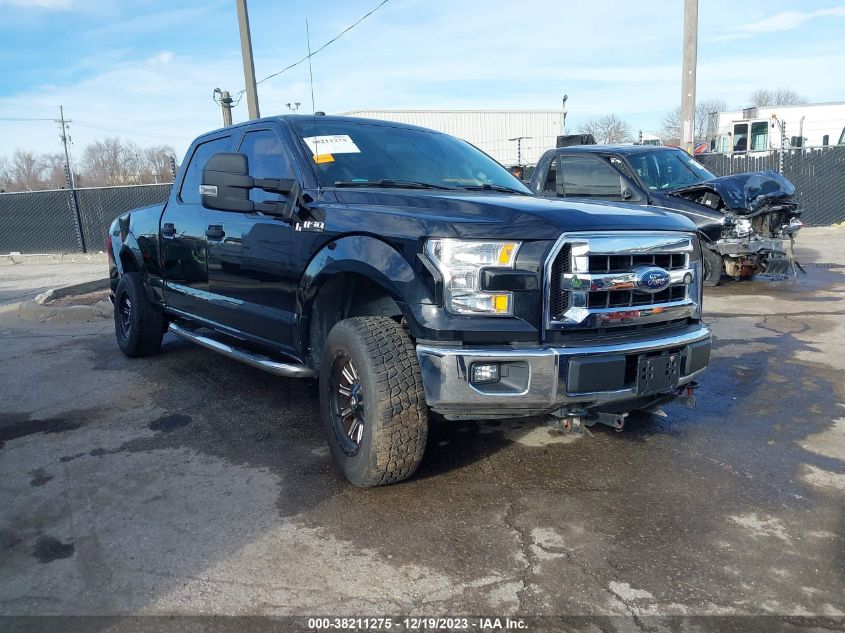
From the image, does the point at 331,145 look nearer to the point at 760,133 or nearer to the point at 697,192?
the point at 697,192

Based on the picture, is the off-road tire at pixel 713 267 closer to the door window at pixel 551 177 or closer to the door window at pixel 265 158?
the door window at pixel 551 177

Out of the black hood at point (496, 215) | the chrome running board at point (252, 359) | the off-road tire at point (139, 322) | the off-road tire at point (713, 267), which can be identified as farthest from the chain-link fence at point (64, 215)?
the black hood at point (496, 215)

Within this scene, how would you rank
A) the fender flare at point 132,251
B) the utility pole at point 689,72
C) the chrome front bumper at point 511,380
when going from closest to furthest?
the chrome front bumper at point 511,380
the fender flare at point 132,251
the utility pole at point 689,72

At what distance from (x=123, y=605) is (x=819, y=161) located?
18268 mm

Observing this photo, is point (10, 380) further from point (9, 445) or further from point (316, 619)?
point (316, 619)

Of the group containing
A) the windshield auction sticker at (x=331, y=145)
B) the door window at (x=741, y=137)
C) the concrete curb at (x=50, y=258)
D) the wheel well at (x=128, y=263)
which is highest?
the door window at (x=741, y=137)

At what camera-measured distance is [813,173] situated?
16781 millimetres

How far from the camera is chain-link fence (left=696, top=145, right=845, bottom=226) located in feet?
54.2

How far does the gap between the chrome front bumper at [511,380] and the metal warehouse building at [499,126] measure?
31.0 meters

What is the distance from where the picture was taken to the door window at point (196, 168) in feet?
16.7

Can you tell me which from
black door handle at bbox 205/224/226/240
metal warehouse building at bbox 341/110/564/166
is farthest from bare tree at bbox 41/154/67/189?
black door handle at bbox 205/224/226/240

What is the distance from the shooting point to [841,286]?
9258mm

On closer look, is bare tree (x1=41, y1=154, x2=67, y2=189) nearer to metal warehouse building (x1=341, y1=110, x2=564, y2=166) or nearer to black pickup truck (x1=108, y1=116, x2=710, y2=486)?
metal warehouse building (x1=341, y1=110, x2=564, y2=166)

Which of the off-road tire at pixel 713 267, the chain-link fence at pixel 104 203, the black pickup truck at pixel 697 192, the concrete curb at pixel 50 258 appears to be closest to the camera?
the black pickup truck at pixel 697 192
